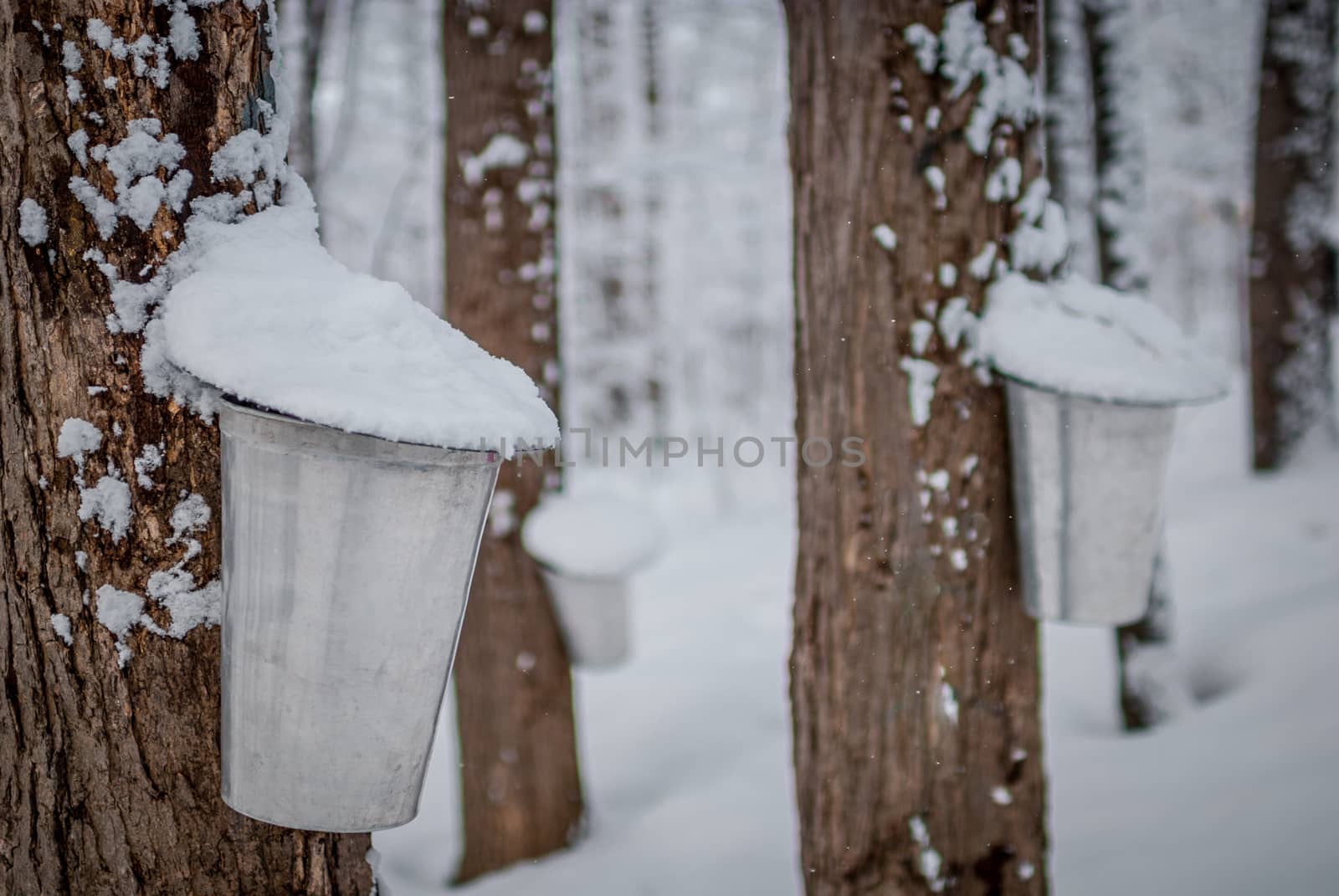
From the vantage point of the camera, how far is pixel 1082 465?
5.20 feet

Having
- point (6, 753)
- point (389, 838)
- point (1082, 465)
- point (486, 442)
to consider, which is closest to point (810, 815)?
point (1082, 465)

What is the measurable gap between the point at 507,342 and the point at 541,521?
0.65 metres

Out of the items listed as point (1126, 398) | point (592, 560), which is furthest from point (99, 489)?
point (592, 560)

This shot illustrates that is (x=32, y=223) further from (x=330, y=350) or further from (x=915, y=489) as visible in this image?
(x=915, y=489)

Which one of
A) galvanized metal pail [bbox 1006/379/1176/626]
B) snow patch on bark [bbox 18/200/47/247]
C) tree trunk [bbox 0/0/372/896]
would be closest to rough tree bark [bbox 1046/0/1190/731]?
galvanized metal pail [bbox 1006/379/1176/626]

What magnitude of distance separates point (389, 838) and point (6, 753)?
257cm

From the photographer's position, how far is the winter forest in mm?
968

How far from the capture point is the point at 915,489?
5.53ft

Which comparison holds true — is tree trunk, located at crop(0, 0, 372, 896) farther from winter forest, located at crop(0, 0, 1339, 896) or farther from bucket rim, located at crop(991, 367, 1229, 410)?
bucket rim, located at crop(991, 367, 1229, 410)

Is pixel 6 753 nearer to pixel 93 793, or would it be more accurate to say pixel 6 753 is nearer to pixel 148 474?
pixel 93 793

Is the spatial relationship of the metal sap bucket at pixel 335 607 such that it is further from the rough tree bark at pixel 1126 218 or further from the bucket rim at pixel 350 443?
the rough tree bark at pixel 1126 218

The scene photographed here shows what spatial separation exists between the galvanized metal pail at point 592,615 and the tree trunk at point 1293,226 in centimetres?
551

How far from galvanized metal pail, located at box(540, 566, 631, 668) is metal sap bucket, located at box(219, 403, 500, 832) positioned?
166 centimetres

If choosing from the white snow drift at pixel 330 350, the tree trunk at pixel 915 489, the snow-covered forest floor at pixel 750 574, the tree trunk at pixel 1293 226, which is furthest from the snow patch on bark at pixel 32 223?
the tree trunk at pixel 1293 226
